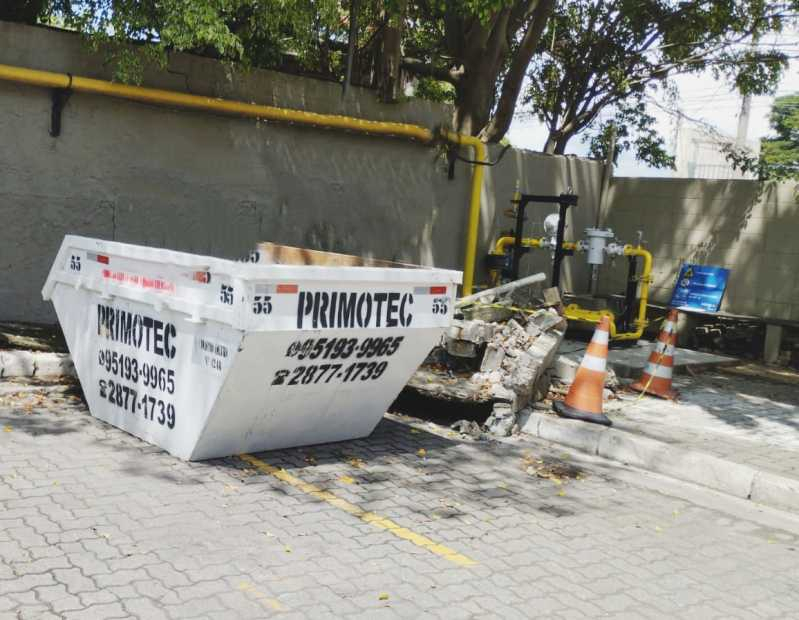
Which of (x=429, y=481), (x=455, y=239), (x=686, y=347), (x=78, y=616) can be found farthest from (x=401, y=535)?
(x=686, y=347)

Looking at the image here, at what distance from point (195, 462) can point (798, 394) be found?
747 centimetres

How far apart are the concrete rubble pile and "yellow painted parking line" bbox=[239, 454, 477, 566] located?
214 centimetres

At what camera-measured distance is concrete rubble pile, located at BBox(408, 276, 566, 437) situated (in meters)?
7.94

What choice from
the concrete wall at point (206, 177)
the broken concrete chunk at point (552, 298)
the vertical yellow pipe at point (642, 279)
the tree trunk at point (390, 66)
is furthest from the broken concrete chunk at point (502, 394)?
the tree trunk at point (390, 66)

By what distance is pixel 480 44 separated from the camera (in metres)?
12.8

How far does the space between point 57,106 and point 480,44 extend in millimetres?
6335

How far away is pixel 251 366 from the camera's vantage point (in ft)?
18.4

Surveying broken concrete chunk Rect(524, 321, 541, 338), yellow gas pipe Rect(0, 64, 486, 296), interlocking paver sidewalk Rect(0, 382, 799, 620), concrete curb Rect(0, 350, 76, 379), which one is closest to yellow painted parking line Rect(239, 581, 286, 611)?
interlocking paver sidewalk Rect(0, 382, 799, 620)

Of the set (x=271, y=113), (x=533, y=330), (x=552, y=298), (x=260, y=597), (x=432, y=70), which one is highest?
(x=432, y=70)

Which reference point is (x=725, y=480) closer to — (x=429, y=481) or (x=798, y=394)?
(x=429, y=481)

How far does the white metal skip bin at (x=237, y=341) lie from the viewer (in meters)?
5.56

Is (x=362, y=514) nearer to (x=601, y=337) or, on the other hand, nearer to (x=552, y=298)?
(x=601, y=337)

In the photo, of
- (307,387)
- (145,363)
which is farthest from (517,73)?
(145,363)

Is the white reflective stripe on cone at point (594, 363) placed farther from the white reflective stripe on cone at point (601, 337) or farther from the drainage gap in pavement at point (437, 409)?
the drainage gap in pavement at point (437, 409)
